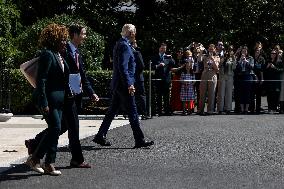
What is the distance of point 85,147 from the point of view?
37.6 feet

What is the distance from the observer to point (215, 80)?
1934cm

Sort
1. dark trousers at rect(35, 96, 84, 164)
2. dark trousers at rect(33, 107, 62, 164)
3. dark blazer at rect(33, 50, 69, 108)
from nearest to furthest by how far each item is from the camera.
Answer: dark blazer at rect(33, 50, 69, 108), dark trousers at rect(33, 107, 62, 164), dark trousers at rect(35, 96, 84, 164)

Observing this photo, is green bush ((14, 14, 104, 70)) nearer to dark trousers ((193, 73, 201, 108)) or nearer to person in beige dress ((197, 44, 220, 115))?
dark trousers ((193, 73, 201, 108))

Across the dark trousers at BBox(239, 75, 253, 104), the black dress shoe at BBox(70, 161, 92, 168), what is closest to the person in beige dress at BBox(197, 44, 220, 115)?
the dark trousers at BBox(239, 75, 253, 104)

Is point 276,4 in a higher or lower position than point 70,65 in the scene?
higher

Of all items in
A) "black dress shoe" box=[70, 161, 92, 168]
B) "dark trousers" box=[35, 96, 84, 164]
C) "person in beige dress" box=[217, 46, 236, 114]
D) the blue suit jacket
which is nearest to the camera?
"dark trousers" box=[35, 96, 84, 164]

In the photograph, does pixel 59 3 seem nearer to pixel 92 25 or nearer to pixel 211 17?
pixel 92 25

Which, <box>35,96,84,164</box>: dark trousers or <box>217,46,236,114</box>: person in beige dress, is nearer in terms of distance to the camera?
<box>35,96,84,164</box>: dark trousers

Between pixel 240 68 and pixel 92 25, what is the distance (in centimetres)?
968

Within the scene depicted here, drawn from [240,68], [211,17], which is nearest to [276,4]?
[211,17]

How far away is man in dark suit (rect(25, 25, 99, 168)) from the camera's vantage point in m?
9.07

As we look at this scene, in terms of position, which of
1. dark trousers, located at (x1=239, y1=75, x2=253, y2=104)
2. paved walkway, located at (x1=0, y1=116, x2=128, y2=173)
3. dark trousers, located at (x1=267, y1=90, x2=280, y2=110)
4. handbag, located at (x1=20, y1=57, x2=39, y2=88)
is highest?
handbag, located at (x1=20, y1=57, x2=39, y2=88)

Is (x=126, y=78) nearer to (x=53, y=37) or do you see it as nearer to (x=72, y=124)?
(x=72, y=124)

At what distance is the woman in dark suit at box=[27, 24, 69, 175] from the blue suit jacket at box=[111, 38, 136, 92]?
2260 mm
